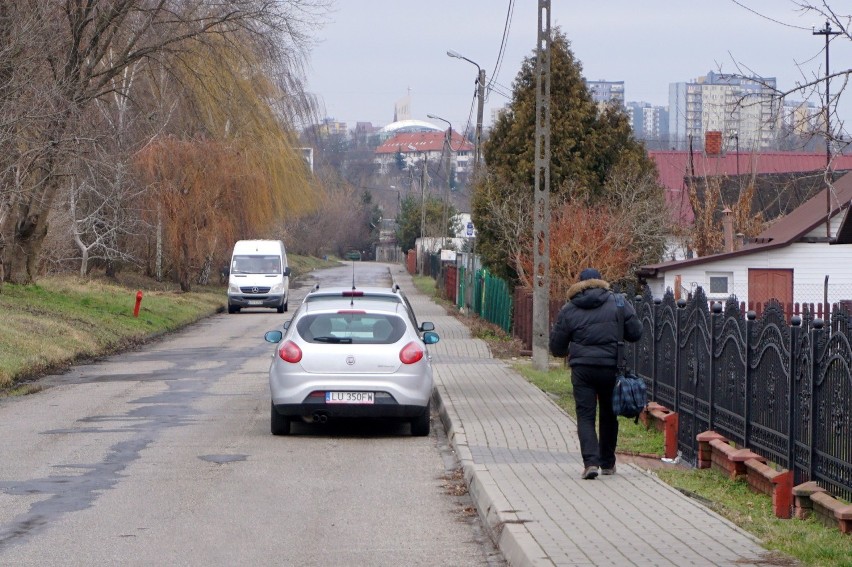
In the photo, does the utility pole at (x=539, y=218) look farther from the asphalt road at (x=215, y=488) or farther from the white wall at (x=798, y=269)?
the white wall at (x=798, y=269)

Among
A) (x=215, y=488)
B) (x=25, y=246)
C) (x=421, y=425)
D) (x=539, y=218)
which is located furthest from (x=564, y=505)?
(x=25, y=246)

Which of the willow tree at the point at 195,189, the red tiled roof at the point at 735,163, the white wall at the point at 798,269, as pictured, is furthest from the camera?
the red tiled roof at the point at 735,163

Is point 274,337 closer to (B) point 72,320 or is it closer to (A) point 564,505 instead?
(A) point 564,505

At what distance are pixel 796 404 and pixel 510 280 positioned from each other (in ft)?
73.1

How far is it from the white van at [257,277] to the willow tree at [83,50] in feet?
33.8

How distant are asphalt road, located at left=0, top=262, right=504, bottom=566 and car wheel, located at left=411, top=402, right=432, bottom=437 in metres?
0.20

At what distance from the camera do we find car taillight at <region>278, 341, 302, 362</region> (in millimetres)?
13250

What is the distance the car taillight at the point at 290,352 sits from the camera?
13250mm

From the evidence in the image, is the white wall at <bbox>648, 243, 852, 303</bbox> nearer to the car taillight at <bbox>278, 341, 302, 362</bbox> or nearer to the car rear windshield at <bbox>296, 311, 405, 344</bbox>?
the car rear windshield at <bbox>296, 311, 405, 344</bbox>

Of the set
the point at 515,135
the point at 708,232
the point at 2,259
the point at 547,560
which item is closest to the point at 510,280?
the point at 515,135

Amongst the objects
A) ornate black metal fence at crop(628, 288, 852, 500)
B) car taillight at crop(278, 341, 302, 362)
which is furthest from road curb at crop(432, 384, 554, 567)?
ornate black metal fence at crop(628, 288, 852, 500)

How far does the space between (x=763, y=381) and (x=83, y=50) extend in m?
24.4

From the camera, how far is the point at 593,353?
9828 mm

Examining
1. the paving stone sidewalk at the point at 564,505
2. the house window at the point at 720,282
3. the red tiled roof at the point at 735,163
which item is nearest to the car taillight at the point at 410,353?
the paving stone sidewalk at the point at 564,505
